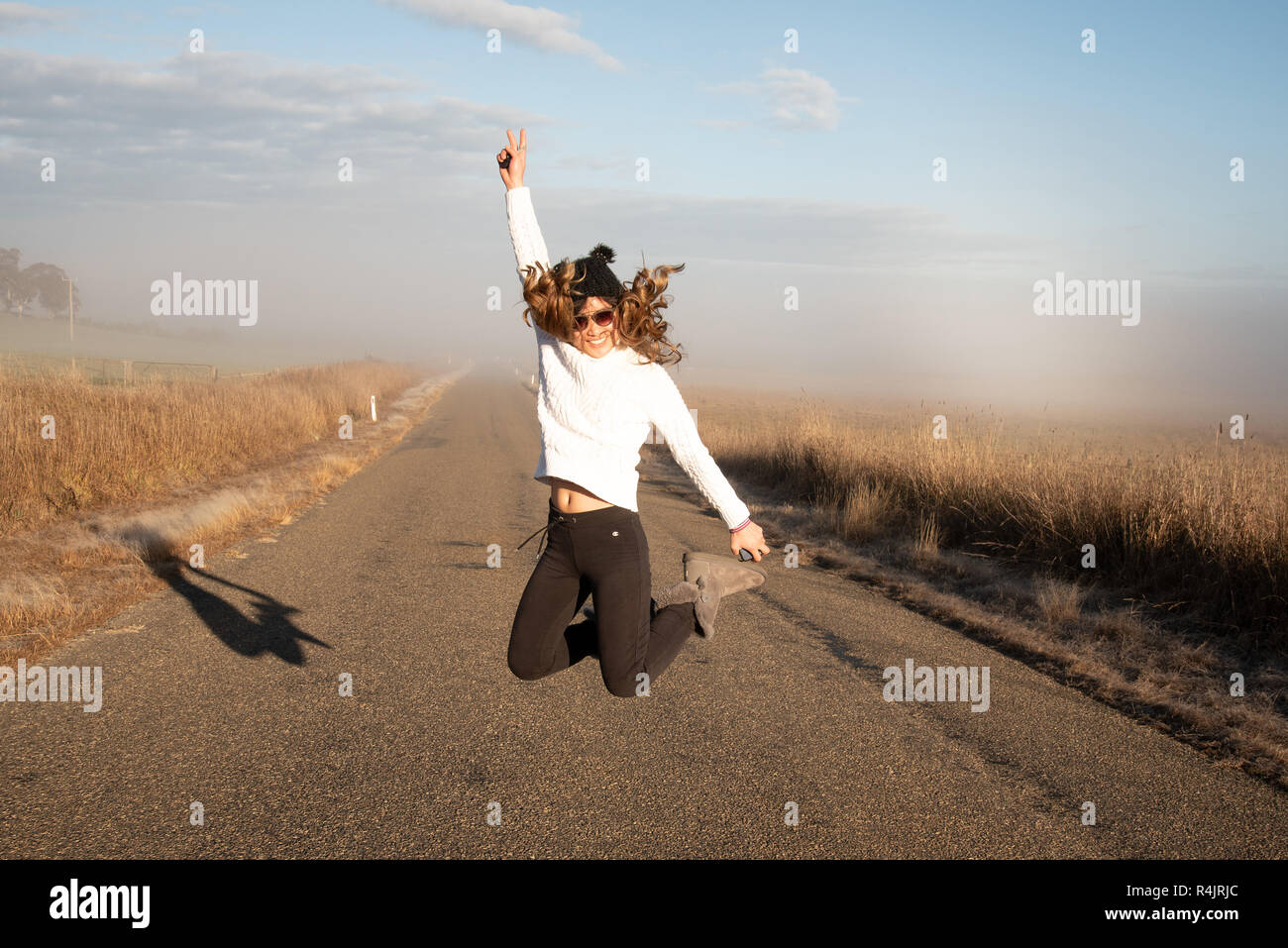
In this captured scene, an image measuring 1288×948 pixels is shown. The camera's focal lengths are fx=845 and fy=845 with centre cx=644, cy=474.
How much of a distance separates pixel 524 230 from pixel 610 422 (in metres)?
1.03

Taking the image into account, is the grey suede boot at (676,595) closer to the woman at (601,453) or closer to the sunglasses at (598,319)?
the woman at (601,453)

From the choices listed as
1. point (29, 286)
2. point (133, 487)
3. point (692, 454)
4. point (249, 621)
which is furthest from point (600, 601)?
point (29, 286)

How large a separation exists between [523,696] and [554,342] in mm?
2344

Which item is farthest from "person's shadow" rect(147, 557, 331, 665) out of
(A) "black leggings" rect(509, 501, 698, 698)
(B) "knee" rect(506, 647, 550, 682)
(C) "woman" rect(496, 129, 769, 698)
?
(C) "woman" rect(496, 129, 769, 698)

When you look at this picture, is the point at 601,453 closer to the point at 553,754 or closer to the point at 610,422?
the point at 610,422

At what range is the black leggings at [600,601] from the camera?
344cm

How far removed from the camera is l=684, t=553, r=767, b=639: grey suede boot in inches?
155

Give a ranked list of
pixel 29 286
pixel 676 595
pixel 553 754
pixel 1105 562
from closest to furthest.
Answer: pixel 676 595
pixel 553 754
pixel 1105 562
pixel 29 286

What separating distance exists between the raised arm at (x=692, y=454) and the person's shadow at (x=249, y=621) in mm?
3322

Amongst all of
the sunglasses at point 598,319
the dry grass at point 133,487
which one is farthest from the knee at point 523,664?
the dry grass at point 133,487

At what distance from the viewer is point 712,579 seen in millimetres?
4059

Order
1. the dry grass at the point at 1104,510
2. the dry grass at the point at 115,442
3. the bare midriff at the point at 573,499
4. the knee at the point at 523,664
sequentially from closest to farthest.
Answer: the bare midriff at the point at 573,499 < the knee at the point at 523,664 < the dry grass at the point at 1104,510 < the dry grass at the point at 115,442

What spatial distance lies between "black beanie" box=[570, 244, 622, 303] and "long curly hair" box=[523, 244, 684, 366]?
0.05ft

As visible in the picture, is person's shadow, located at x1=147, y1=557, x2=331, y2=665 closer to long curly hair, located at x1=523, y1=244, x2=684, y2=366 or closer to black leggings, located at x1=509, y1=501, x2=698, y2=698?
black leggings, located at x1=509, y1=501, x2=698, y2=698
